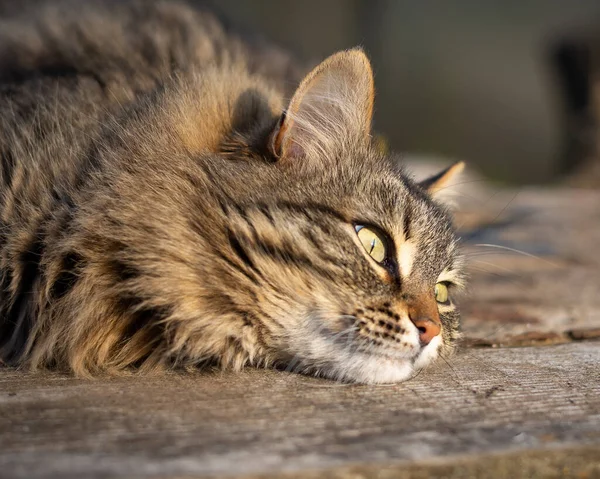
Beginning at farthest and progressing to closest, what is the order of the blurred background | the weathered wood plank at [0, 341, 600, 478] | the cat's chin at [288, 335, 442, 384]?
the blurred background
the cat's chin at [288, 335, 442, 384]
the weathered wood plank at [0, 341, 600, 478]

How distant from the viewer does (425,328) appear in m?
1.70

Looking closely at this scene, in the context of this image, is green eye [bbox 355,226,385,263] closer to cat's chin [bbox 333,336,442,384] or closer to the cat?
the cat

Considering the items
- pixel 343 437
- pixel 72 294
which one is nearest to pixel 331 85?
pixel 72 294

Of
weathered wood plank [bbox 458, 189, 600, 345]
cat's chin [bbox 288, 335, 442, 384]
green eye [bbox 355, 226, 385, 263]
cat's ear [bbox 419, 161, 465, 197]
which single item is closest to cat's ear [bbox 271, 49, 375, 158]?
green eye [bbox 355, 226, 385, 263]

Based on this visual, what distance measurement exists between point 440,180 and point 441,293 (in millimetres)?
437

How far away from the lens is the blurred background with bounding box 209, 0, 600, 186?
8.84 m

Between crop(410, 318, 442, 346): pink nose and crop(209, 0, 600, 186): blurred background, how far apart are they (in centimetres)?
721

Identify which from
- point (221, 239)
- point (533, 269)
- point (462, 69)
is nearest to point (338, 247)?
point (221, 239)

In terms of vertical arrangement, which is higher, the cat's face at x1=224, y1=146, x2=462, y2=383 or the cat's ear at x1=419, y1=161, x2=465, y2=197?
the cat's ear at x1=419, y1=161, x2=465, y2=197

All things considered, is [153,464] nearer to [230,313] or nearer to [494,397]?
[230,313]

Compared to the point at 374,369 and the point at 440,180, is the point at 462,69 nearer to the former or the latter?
the point at 440,180

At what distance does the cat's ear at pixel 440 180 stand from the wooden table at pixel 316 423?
1.78ft

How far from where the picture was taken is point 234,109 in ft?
6.43

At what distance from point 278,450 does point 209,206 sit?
2.27 ft
